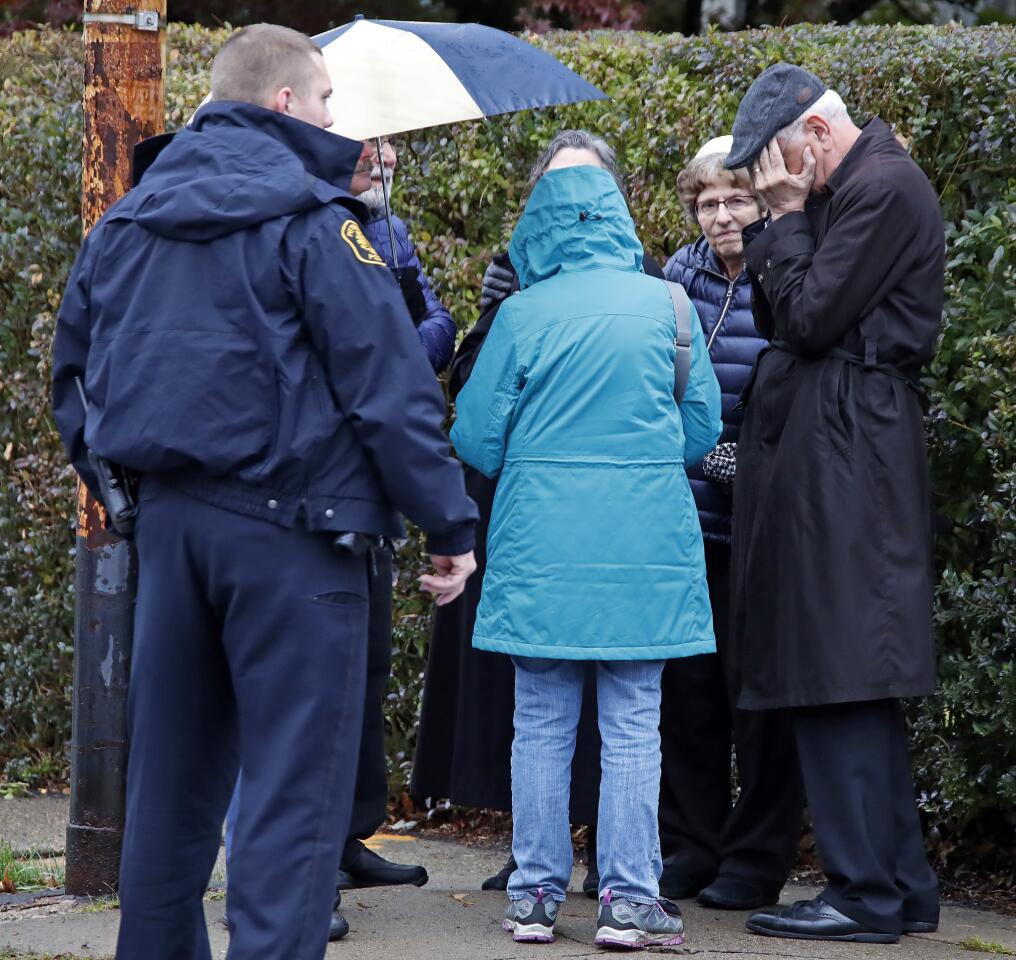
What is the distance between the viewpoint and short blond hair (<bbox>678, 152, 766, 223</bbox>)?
14.7 ft

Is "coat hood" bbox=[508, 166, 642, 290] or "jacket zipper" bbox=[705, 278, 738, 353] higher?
"coat hood" bbox=[508, 166, 642, 290]

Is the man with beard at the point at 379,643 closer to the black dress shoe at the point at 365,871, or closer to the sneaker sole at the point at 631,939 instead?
the black dress shoe at the point at 365,871

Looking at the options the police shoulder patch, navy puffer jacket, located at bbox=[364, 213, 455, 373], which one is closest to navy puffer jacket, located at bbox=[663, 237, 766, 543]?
navy puffer jacket, located at bbox=[364, 213, 455, 373]

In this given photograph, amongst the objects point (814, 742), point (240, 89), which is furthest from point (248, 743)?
point (814, 742)

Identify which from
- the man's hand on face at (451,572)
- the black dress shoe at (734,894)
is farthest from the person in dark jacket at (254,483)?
the black dress shoe at (734,894)

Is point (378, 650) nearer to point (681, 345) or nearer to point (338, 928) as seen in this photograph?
point (338, 928)

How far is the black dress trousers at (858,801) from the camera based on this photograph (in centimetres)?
400

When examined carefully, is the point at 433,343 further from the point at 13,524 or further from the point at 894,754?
the point at 13,524

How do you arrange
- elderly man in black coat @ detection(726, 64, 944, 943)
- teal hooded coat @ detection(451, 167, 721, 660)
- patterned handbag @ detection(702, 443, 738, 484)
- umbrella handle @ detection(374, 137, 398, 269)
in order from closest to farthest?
teal hooded coat @ detection(451, 167, 721, 660), elderly man in black coat @ detection(726, 64, 944, 943), umbrella handle @ detection(374, 137, 398, 269), patterned handbag @ detection(702, 443, 738, 484)

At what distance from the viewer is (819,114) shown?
411 cm

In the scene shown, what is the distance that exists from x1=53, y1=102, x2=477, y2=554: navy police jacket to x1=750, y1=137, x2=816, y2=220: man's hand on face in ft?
4.69

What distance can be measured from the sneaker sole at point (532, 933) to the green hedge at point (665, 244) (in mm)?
1232

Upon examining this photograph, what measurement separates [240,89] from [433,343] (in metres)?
1.44

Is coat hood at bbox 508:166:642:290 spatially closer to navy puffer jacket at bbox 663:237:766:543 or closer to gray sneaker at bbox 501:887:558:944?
navy puffer jacket at bbox 663:237:766:543
